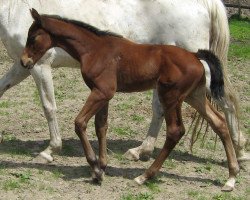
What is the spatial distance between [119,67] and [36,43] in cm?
75

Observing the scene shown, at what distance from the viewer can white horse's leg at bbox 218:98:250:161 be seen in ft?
19.3

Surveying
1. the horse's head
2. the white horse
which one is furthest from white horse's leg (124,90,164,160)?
the horse's head

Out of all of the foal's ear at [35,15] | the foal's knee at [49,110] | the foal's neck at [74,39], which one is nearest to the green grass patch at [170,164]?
the foal's knee at [49,110]

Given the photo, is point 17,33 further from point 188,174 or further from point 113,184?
point 188,174

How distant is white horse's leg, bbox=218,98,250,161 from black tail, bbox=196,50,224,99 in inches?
23.7

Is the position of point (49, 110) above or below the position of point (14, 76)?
below

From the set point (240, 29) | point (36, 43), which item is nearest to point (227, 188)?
point (36, 43)

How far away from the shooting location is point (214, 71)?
5.14m

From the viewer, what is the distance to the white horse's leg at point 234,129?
5887mm

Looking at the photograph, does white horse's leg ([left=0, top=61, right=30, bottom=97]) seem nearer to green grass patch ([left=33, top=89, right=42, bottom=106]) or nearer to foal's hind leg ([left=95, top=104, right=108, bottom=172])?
foal's hind leg ([left=95, top=104, right=108, bottom=172])

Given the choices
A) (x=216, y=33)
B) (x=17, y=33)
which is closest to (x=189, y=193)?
(x=216, y=33)

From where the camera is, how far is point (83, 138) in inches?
202

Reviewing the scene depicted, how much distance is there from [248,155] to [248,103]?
240 centimetres

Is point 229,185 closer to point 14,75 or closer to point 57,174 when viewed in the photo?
point 57,174
